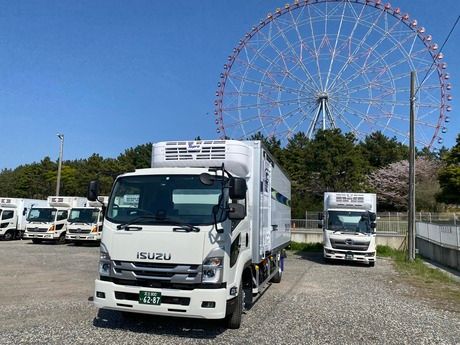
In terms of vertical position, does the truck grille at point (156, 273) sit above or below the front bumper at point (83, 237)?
above

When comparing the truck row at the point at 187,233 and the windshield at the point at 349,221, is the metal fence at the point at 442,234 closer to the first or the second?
the windshield at the point at 349,221

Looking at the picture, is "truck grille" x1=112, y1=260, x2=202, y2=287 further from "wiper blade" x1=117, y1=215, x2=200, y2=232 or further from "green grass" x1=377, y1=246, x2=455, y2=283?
"green grass" x1=377, y1=246, x2=455, y2=283

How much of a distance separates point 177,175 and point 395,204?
4448 cm

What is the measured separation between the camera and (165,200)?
6.18 m

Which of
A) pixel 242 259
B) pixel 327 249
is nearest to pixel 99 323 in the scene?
pixel 242 259

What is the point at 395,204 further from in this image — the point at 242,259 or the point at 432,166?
the point at 242,259

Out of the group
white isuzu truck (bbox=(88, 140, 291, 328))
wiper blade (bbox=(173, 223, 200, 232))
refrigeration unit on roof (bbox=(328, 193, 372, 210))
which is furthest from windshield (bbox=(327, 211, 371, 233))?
wiper blade (bbox=(173, 223, 200, 232))

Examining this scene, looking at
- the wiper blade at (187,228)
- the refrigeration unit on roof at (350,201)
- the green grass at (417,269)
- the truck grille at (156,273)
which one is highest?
the refrigeration unit on roof at (350,201)

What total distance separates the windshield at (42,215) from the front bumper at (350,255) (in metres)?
15.5

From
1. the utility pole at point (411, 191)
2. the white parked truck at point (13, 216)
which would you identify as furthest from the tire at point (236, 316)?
the white parked truck at point (13, 216)

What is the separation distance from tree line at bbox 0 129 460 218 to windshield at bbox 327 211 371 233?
1005 centimetres

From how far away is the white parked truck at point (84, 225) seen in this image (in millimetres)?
23219

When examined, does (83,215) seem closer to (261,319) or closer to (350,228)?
(350,228)

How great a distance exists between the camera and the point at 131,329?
6.35 metres
